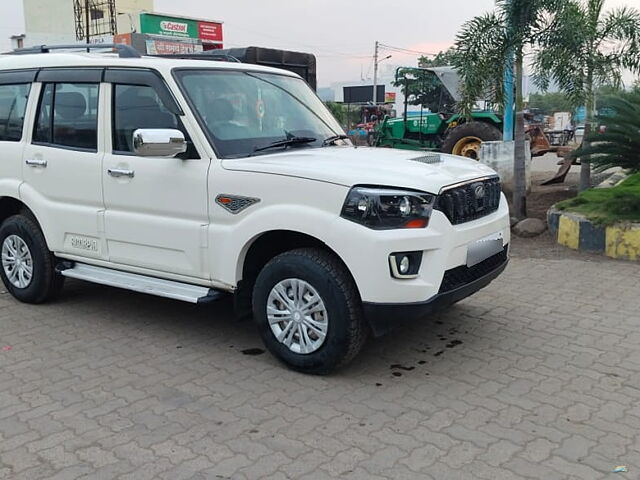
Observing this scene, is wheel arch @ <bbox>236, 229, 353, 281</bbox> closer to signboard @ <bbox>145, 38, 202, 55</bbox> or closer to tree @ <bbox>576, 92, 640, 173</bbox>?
tree @ <bbox>576, 92, 640, 173</bbox>

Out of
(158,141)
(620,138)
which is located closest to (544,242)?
(620,138)

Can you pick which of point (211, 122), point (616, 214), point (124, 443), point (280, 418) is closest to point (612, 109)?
point (616, 214)

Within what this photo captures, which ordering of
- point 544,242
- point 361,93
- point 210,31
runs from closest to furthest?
point 544,242 < point 210,31 < point 361,93

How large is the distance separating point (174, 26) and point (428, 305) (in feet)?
115

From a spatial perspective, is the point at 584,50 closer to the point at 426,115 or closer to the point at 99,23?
the point at 426,115

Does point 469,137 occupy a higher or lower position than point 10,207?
higher

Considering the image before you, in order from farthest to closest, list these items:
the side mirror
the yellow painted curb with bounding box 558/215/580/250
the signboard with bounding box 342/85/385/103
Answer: the signboard with bounding box 342/85/385/103, the yellow painted curb with bounding box 558/215/580/250, the side mirror

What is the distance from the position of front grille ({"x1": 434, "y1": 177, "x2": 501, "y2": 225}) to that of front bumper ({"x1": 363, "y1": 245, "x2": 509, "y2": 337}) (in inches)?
13.4

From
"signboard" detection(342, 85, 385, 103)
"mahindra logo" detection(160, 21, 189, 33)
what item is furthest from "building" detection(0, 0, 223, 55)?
"signboard" detection(342, 85, 385, 103)

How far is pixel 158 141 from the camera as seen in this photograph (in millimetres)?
4191

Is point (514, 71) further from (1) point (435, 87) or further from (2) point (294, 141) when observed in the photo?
(1) point (435, 87)

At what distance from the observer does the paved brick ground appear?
3242mm

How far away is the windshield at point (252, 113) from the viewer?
15.0ft

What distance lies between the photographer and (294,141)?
484cm
